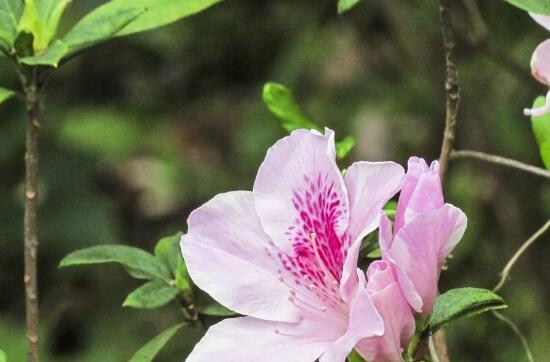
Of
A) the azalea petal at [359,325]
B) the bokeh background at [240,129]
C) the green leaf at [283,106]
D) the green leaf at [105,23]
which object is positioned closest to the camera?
the azalea petal at [359,325]

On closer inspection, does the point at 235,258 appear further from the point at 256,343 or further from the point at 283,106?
the point at 283,106

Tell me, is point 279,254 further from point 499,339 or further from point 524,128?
point 524,128

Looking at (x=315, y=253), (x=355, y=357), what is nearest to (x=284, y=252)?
(x=315, y=253)

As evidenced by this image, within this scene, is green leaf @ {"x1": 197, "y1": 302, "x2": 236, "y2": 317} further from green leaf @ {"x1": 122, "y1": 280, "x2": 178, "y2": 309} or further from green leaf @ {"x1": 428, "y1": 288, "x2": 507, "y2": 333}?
green leaf @ {"x1": 428, "y1": 288, "x2": 507, "y2": 333}

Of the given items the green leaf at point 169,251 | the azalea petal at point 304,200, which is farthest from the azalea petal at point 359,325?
the green leaf at point 169,251

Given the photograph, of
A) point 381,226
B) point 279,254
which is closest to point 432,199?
point 381,226

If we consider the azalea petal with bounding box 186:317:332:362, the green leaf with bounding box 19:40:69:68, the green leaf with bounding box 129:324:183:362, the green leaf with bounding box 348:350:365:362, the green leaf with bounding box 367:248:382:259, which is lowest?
the green leaf with bounding box 129:324:183:362

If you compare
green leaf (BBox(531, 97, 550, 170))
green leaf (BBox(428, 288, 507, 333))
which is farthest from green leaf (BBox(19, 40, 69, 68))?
green leaf (BBox(531, 97, 550, 170))

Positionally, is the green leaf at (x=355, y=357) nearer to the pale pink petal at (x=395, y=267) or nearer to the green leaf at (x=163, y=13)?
the pale pink petal at (x=395, y=267)
